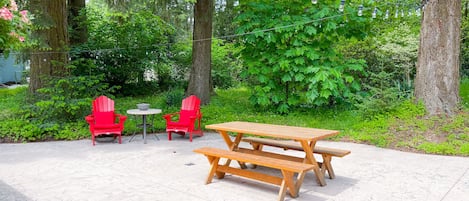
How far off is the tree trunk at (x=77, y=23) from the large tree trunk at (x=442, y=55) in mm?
8910

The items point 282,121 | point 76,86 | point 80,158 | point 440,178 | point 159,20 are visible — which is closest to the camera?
point 440,178

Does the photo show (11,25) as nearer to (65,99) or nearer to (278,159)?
(278,159)

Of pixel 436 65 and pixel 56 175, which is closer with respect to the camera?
pixel 56 175

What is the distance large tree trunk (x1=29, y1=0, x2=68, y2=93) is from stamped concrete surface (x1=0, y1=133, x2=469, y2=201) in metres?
2.11

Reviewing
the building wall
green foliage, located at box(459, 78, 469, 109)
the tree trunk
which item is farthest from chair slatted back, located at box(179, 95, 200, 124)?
the building wall

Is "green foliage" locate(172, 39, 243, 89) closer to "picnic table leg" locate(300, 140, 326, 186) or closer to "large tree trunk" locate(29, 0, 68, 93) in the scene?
"large tree trunk" locate(29, 0, 68, 93)

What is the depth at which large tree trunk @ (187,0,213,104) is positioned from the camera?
32.7 ft

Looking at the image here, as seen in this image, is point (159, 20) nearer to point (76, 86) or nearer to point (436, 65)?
point (76, 86)

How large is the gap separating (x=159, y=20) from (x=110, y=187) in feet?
28.5

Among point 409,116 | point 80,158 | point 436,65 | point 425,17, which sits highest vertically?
point 425,17

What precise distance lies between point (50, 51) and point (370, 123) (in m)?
6.69

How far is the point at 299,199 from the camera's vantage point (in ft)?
12.8

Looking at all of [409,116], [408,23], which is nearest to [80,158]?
[409,116]

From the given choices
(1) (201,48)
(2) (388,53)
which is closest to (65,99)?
(1) (201,48)
